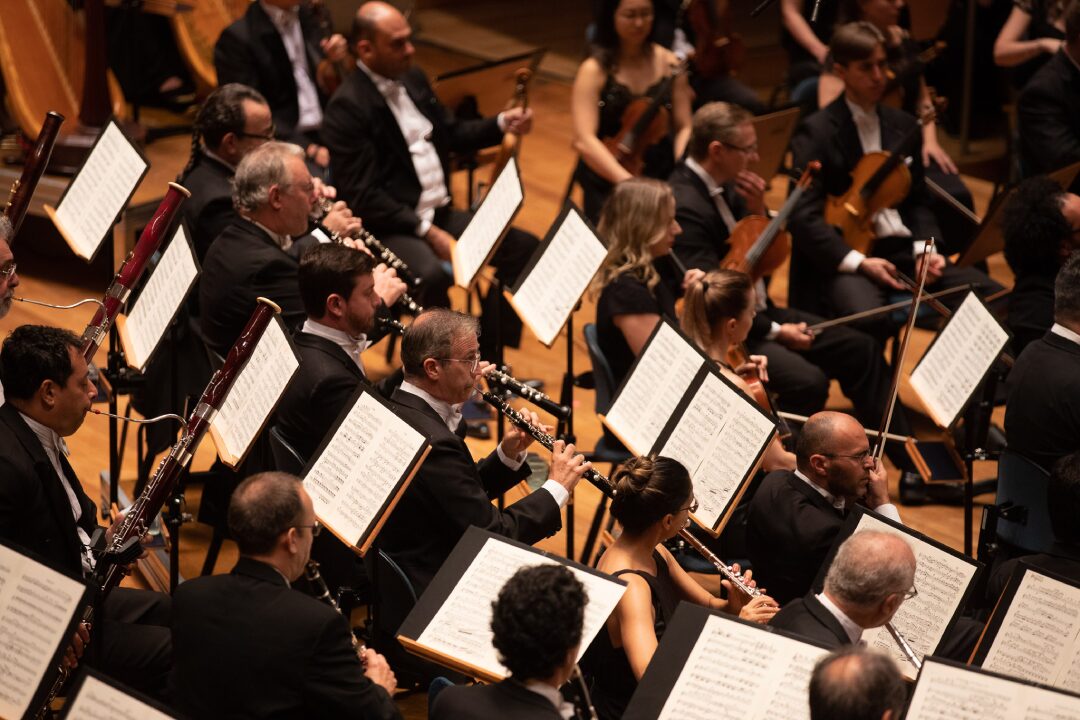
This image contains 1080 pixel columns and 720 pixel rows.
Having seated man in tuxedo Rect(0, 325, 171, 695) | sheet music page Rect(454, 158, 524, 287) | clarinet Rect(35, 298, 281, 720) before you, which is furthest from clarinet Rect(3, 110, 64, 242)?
sheet music page Rect(454, 158, 524, 287)

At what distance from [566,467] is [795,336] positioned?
6.04 feet

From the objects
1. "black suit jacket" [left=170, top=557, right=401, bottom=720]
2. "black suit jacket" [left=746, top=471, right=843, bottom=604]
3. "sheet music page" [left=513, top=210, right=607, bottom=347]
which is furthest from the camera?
"sheet music page" [left=513, top=210, right=607, bottom=347]

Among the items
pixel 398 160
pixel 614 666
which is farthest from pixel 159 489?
pixel 398 160

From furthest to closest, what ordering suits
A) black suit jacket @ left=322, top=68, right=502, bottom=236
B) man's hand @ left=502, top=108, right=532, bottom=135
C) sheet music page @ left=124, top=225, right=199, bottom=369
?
1. man's hand @ left=502, top=108, right=532, bottom=135
2. black suit jacket @ left=322, top=68, right=502, bottom=236
3. sheet music page @ left=124, top=225, right=199, bottom=369

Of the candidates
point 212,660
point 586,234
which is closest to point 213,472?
point 586,234

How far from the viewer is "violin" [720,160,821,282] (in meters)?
5.39

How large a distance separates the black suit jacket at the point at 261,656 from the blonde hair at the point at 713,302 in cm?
191

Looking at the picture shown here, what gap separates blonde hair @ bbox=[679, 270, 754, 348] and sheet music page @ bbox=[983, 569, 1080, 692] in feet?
4.88

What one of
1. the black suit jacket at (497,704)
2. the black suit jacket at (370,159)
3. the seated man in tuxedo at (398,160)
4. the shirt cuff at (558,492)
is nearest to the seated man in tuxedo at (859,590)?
the black suit jacket at (497,704)

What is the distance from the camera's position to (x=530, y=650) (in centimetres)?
275

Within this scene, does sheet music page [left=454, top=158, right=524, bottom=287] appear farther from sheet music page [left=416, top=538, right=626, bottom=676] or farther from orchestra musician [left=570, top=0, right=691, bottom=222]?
sheet music page [left=416, top=538, right=626, bottom=676]

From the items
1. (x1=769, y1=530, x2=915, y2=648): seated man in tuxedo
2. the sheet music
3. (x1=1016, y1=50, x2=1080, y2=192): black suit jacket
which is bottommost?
(x1=769, y1=530, x2=915, y2=648): seated man in tuxedo

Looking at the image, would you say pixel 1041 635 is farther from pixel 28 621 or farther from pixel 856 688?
pixel 28 621

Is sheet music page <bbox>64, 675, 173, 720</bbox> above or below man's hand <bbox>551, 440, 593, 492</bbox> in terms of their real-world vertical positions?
below
